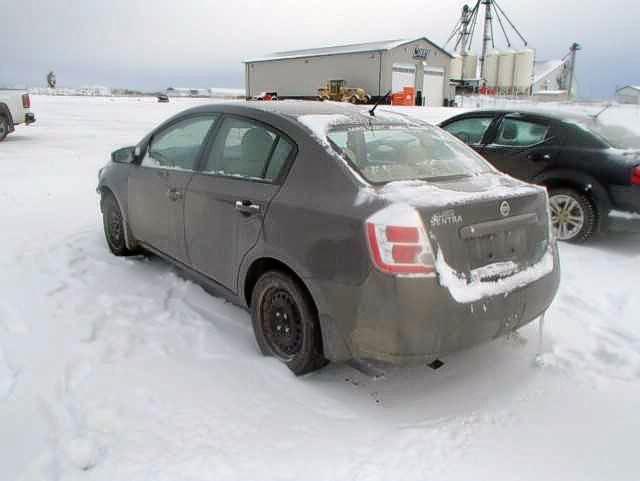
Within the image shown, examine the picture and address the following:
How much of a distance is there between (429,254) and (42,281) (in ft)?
11.2

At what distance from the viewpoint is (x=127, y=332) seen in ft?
11.8

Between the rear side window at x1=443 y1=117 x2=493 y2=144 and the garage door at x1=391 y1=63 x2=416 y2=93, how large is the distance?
3019 cm

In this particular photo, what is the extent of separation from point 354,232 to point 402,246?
0.84 ft

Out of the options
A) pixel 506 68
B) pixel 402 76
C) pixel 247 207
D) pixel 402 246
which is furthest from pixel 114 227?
pixel 506 68

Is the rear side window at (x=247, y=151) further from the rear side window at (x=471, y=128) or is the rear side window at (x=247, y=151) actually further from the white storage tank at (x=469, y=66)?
the white storage tank at (x=469, y=66)

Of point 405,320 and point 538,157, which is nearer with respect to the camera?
point 405,320

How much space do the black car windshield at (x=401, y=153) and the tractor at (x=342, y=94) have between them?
94.8ft

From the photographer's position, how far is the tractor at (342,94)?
105 ft

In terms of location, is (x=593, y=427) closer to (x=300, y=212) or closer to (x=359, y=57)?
(x=300, y=212)

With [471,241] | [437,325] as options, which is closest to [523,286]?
[471,241]

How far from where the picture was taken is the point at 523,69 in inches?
1964

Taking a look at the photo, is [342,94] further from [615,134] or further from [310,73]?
[615,134]

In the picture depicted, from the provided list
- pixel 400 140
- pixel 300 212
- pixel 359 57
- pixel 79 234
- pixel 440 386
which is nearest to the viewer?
pixel 300 212

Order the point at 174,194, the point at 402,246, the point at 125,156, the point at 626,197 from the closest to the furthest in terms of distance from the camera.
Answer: the point at 402,246
the point at 174,194
the point at 125,156
the point at 626,197
